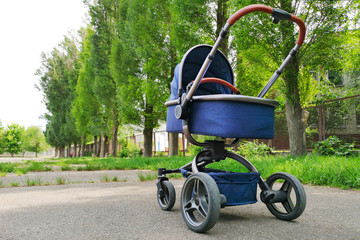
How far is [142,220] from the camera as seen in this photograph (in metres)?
2.91

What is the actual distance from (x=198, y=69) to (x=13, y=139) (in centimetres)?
8928

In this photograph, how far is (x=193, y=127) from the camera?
296 centimetres

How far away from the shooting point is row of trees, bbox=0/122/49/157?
74.1 m

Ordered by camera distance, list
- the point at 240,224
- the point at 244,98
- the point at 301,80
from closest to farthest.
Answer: the point at 244,98, the point at 240,224, the point at 301,80

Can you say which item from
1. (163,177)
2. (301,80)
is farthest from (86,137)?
(163,177)

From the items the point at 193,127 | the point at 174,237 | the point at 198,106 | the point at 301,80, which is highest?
the point at 301,80

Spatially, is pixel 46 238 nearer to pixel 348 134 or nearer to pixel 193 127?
pixel 193 127

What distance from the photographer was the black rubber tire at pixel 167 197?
3238 mm

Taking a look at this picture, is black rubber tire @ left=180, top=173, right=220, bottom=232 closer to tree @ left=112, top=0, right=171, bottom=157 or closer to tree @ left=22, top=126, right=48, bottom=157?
tree @ left=112, top=0, right=171, bottom=157

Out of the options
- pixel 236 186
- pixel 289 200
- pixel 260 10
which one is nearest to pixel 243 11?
pixel 260 10

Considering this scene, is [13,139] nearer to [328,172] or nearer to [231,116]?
[328,172]

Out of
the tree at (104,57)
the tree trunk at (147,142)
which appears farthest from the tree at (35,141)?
the tree trunk at (147,142)

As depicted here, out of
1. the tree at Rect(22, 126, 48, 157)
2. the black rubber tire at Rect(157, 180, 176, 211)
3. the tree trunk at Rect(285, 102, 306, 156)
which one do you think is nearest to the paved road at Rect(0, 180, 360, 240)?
the black rubber tire at Rect(157, 180, 176, 211)

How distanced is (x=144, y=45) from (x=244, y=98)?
11.7 meters
